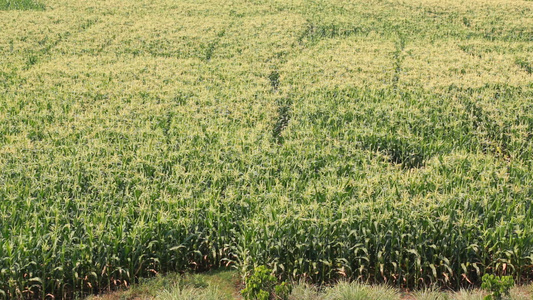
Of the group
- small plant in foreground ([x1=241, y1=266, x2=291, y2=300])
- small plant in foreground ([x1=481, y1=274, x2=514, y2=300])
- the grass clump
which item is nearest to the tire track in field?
the grass clump

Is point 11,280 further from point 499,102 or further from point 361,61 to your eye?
point 361,61

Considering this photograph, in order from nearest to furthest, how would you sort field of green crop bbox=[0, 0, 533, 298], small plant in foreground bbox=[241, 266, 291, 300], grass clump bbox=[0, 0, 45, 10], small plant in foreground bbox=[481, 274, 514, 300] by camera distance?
small plant in foreground bbox=[481, 274, 514, 300], small plant in foreground bbox=[241, 266, 291, 300], field of green crop bbox=[0, 0, 533, 298], grass clump bbox=[0, 0, 45, 10]

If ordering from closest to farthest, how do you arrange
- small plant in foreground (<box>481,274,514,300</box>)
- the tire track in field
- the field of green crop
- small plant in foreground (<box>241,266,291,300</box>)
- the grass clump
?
small plant in foreground (<box>481,274,514,300</box>)
small plant in foreground (<box>241,266,291,300</box>)
the field of green crop
the tire track in field
the grass clump

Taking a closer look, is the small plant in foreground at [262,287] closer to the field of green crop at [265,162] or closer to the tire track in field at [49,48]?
the field of green crop at [265,162]

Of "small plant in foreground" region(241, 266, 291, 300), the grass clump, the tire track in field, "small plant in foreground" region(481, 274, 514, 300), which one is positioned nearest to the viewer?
"small plant in foreground" region(481, 274, 514, 300)

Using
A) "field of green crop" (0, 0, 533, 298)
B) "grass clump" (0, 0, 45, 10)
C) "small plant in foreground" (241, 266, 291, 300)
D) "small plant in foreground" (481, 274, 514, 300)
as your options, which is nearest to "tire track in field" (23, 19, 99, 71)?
"field of green crop" (0, 0, 533, 298)

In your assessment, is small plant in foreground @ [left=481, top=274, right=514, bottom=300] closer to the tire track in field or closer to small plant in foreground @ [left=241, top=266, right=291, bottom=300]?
small plant in foreground @ [left=241, top=266, right=291, bottom=300]

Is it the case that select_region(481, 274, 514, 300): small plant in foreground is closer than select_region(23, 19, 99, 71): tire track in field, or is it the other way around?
select_region(481, 274, 514, 300): small plant in foreground

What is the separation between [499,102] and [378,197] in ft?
20.1

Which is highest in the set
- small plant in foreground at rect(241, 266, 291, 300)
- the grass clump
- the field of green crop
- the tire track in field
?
the grass clump

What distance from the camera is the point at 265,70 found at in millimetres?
15438

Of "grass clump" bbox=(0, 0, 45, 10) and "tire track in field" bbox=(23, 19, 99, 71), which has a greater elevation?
"grass clump" bbox=(0, 0, 45, 10)

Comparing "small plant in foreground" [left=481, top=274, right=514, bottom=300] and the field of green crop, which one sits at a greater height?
the field of green crop

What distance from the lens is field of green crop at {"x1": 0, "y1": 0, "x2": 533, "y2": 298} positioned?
6363 millimetres
